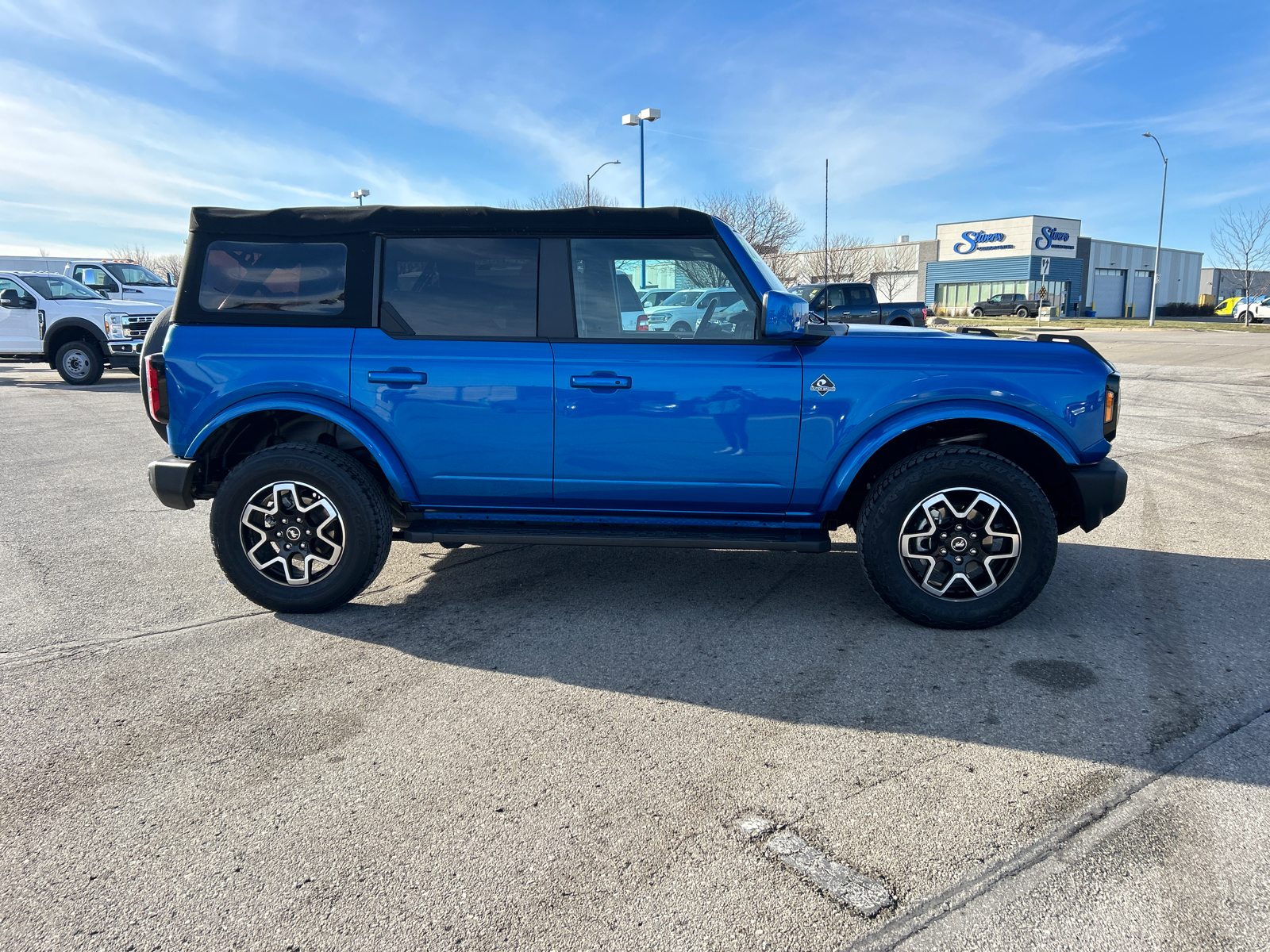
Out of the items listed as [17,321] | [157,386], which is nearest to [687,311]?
[157,386]

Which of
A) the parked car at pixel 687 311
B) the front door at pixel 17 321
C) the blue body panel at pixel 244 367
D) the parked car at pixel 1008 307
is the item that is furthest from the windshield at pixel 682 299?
the parked car at pixel 1008 307

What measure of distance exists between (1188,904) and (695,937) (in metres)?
1.26

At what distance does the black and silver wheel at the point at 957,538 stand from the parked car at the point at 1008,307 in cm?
5700

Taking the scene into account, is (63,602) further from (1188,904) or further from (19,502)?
(1188,904)

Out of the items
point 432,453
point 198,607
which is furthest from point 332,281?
point 198,607

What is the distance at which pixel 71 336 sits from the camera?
15.8 meters

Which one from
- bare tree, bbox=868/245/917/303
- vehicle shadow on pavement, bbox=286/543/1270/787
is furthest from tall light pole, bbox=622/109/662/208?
bare tree, bbox=868/245/917/303

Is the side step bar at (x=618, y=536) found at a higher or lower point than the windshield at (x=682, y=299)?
lower

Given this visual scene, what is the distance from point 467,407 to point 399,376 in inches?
13.9

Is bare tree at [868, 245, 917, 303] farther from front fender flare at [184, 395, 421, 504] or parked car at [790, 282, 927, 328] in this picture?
front fender flare at [184, 395, 421, 504]

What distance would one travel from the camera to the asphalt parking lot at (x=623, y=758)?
2156 mm

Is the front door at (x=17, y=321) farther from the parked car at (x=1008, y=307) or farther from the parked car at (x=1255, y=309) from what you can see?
the parked car at (x=1255, y=309)

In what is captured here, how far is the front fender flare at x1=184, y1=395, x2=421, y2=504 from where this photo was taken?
4.08m

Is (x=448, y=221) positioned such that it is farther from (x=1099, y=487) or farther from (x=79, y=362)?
(x=79, y=362)
